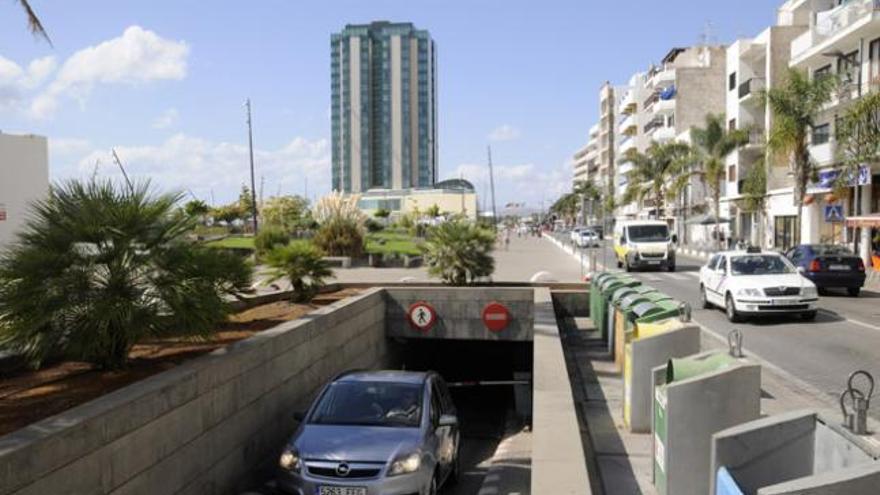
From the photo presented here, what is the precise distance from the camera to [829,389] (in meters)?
11.1

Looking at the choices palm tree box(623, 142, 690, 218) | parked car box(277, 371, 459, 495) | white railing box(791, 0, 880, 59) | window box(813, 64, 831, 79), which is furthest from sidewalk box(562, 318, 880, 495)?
palm tree box(623, 142, 690, 218)

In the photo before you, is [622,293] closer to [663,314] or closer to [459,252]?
[663,314]

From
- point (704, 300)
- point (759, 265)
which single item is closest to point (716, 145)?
point (704, 300)

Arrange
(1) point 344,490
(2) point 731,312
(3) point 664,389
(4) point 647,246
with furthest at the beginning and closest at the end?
1. (4) point 647,246
2. (2) point 731,312
3. (1) point 344,490
4. (3) point 664,389

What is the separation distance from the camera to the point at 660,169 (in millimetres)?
73125

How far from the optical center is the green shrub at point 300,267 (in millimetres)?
16844

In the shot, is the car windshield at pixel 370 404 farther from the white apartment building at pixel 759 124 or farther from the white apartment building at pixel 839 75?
A: the white apartment building at pixel 759 124

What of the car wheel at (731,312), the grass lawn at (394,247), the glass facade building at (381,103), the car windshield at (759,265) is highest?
the glass facade building at (381,103)

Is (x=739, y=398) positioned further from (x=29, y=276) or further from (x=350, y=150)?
(x=350, y=150)

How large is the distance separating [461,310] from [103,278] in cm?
1066

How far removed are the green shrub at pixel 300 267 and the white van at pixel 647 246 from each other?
72.7ft

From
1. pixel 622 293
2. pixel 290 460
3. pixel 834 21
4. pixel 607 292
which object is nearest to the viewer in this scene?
pixel 290 460

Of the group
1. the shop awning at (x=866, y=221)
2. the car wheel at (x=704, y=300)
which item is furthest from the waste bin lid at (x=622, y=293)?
the shop awning at (x=866, y=221)

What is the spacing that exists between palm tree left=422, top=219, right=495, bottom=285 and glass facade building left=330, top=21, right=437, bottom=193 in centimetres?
15252
